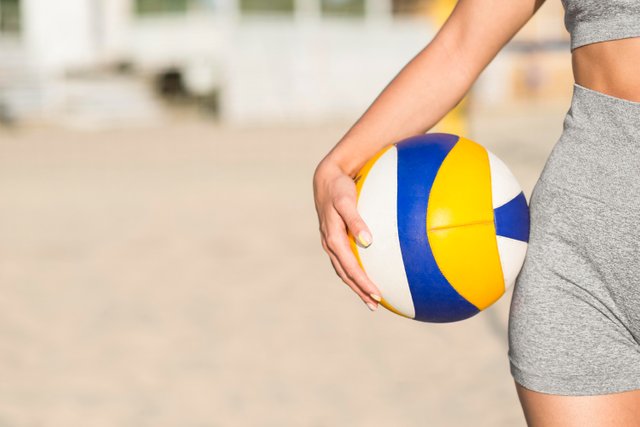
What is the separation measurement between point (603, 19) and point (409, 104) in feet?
1.23

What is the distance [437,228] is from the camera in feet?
5.12

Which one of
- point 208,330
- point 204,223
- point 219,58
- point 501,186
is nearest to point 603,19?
point 501,186

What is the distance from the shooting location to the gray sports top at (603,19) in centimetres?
137

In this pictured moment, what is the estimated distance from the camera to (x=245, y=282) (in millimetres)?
6371

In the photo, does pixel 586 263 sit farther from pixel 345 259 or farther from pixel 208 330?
pixel 208 330

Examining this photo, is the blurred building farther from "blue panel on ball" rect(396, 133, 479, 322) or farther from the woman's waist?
the woman's waist

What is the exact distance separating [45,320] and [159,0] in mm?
17876

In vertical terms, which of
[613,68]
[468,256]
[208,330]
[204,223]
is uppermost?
[613,68]

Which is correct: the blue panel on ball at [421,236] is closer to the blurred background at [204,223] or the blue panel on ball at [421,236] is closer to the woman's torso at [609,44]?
the woman's torso at [609,44]

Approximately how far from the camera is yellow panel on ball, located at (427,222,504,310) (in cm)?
155

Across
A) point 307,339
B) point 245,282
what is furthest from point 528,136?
point 307,339

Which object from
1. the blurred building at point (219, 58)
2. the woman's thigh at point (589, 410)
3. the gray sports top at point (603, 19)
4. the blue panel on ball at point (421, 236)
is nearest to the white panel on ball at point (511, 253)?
the blue panel on ball at point (421, 236)

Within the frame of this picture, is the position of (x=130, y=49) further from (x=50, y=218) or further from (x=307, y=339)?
(x=307, y=339)

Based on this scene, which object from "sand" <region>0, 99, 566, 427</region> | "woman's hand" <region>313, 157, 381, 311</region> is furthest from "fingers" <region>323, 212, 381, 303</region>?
"sand" <region>0, 99, 566, 427</region>
